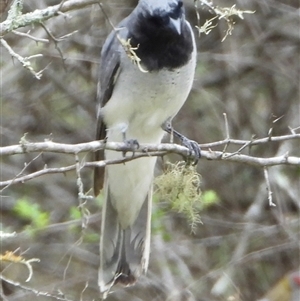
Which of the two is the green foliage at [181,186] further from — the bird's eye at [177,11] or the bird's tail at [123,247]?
the bird's tail at [123,247]

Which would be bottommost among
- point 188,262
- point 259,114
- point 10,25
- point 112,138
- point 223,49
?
point 188,262

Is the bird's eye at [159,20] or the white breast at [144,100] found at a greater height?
the bird's eye at [159,20]

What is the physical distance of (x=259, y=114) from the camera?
20.3 ft

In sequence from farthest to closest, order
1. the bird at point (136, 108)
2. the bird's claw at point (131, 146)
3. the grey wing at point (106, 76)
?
the grey wing at point (106, 76)
the bird at point (136, 108)
the bird's claw at point (131, 146)

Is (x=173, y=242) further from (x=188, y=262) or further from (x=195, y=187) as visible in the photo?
(x=195, y=187)

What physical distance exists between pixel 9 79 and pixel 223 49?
166 centimetres

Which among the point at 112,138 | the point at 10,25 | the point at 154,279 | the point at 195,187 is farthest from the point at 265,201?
the point at 10,25

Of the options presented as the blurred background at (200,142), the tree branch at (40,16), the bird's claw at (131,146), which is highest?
the tree branch at (40,16)

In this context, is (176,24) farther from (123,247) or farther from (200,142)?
(200,142)

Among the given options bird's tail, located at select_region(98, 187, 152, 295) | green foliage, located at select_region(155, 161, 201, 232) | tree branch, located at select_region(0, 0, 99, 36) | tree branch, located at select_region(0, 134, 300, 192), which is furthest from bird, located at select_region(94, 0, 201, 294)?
A: tree branch, located at select_region(0, 0, 99, 36)

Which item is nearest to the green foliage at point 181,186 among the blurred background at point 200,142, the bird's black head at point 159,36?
the bird's black head at point 159,36

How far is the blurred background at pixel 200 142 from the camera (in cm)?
575

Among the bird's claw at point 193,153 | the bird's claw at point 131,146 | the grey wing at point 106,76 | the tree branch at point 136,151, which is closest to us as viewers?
the tree branch at point 136,151

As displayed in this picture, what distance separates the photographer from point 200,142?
19.5ft
